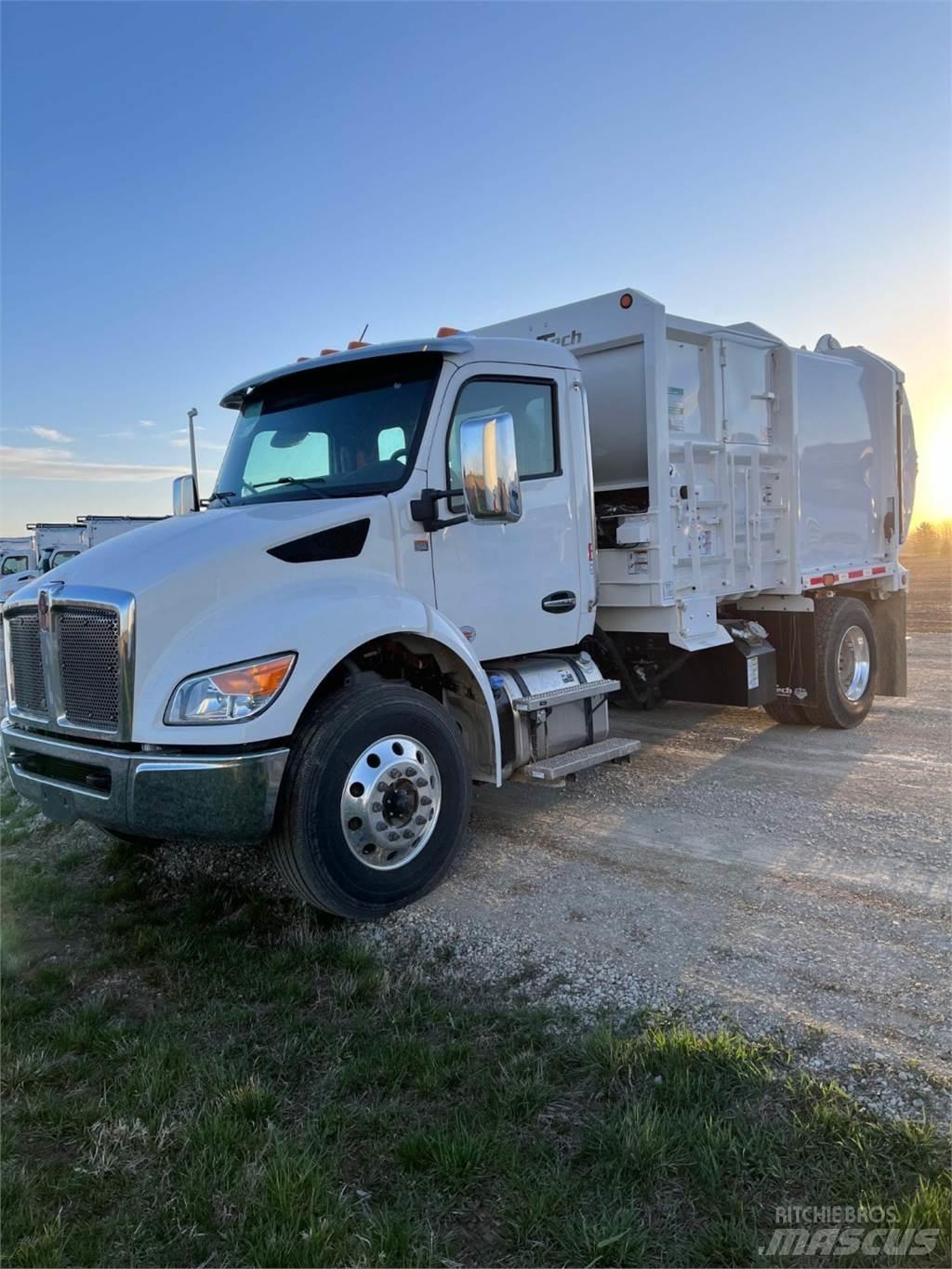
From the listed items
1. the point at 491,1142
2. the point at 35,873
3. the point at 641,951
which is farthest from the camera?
the point at 35,873

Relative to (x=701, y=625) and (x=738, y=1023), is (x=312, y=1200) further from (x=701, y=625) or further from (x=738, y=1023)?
(x=701, y=625)

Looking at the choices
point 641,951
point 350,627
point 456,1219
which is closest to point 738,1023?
point 641,951

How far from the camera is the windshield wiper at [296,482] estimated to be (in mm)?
4875

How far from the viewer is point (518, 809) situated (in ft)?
20.0

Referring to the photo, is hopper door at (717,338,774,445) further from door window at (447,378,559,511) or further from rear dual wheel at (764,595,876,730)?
door window at (447,378,559,511)

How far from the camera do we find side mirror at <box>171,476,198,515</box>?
612cm

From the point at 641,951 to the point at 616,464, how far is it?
366 cm

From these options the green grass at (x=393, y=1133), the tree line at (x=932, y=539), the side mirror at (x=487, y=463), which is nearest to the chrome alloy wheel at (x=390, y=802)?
the green grass at (x=393, y=1133)

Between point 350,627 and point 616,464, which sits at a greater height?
point 616,464

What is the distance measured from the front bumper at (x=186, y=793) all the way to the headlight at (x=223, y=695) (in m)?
0.17

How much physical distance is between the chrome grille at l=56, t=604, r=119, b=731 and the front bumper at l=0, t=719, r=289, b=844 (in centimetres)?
19

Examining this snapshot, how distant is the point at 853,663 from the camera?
27.2ft

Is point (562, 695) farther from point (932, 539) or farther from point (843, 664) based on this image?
point (932, 539)

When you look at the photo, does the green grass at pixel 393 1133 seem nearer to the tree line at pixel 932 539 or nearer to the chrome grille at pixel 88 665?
the chrome grille at pixel 88 665
